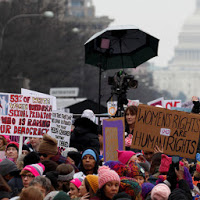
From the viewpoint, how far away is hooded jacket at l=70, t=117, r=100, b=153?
1084cm

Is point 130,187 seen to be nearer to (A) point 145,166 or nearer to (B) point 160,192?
(B) point 160,192

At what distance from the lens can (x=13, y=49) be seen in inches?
1686

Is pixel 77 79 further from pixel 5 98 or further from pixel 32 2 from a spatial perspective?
pixel 5 98

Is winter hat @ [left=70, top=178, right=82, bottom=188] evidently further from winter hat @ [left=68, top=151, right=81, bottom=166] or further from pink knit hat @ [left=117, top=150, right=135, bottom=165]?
winter hat @ [left=68, top=151, right=81, bottom=166]

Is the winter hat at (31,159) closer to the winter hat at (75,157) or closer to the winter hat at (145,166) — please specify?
the winter hat at (75,157)

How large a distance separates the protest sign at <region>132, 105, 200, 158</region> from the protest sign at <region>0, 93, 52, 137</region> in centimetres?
217

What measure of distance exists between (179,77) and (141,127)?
591ft

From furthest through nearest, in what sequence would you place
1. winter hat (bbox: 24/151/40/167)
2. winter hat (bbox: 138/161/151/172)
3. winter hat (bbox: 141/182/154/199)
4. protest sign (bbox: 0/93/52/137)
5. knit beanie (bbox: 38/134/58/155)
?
protest sign (bbox: 0/93/52/137) < knit beanie (bbox: 38/134/58/155) < winter hat (bbox: 24/151/40/167) < winter hat (bbox: 138/161/151/172) < winter hat (bbox: 141/182/154/199)

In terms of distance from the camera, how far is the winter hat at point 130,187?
300 inches

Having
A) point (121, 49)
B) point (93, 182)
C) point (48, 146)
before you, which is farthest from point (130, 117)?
point (121, 49)

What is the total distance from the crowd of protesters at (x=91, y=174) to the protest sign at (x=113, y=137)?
1.12ft

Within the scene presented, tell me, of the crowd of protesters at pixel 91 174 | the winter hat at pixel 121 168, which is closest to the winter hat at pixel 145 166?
the crowd of protesters at pixel 91 174

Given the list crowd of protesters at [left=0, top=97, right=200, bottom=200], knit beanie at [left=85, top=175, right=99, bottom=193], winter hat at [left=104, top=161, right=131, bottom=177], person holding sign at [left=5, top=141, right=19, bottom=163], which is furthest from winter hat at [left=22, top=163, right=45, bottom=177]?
person holding sign at [left=5, top=141, right=19, bottom=163]

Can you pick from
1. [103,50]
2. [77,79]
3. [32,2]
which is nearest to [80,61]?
[77,79]
